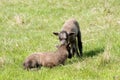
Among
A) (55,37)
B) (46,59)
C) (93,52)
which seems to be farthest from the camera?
(55,37)

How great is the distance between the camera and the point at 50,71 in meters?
10.0

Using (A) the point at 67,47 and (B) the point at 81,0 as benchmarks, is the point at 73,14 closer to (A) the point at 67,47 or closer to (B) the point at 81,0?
(B) the point at 81,0

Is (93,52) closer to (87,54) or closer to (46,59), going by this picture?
(87,54)

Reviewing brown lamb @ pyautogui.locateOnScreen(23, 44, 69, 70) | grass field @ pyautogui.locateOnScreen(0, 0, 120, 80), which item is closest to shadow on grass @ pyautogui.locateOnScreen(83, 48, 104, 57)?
grass field @ pyautogui.locateOnScreen(0, 0, 120, 80)

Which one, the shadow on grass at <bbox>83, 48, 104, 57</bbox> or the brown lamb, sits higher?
the brown lamb

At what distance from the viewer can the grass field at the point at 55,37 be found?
9.76m

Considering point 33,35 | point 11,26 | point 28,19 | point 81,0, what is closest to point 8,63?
point 33,35

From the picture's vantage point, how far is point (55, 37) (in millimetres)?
14531

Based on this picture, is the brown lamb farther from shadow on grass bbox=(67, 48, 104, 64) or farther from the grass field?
shadow on grass bbox=(67, 48, 104, 64)

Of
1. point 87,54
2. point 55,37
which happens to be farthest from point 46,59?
point 55,37

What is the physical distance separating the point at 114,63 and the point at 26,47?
3.51m

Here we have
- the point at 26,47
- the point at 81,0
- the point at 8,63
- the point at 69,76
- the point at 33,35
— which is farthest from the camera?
the point at 81,0

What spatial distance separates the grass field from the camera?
976cm

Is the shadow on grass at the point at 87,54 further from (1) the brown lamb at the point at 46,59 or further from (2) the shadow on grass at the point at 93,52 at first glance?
(1) the brown lamb at the point at 46,59
